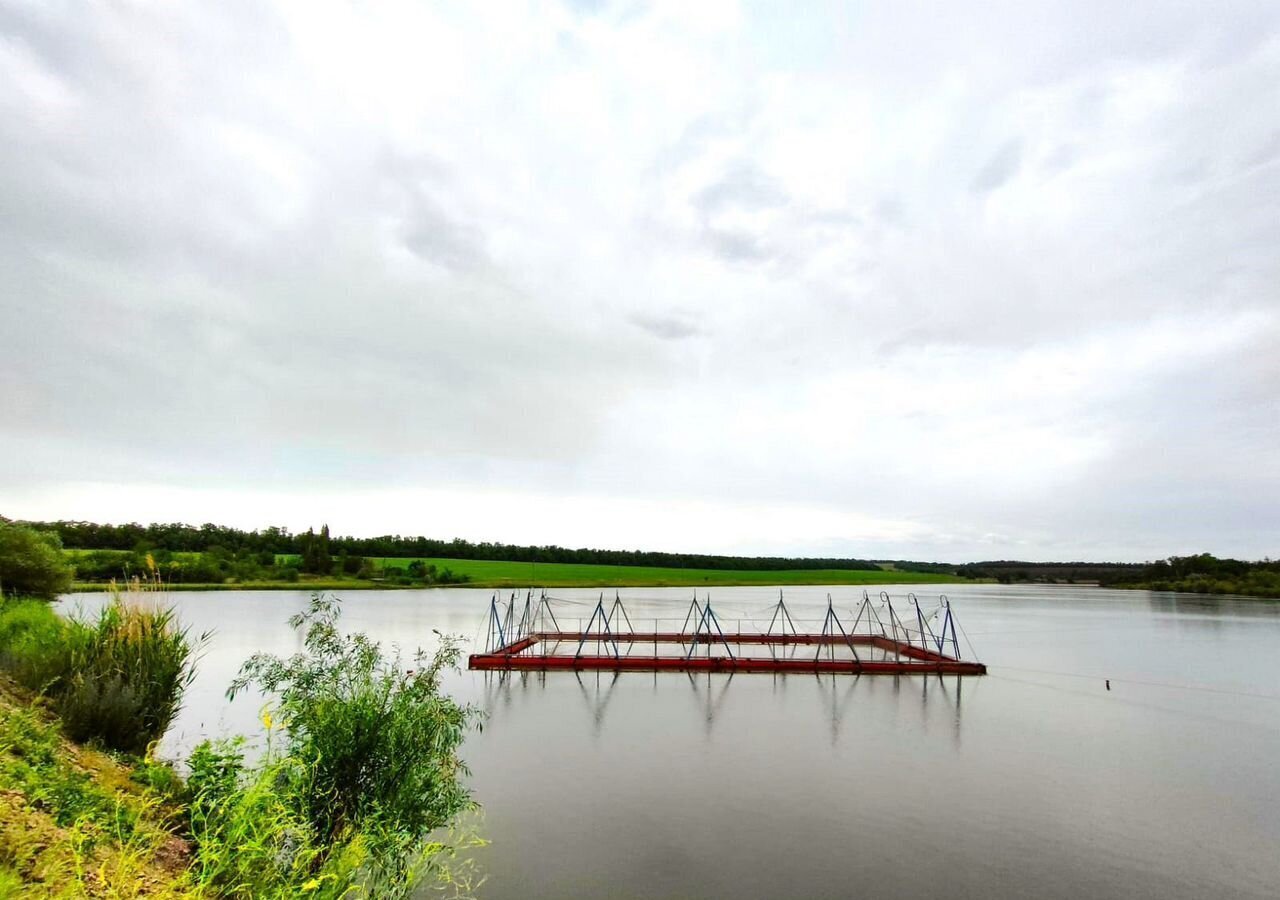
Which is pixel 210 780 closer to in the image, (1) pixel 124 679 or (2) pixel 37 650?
(1) pixel 124 679

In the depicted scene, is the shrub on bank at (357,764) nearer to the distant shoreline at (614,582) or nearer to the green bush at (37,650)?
the green bush at (37,650)

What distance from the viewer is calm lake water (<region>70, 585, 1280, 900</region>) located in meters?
9.94

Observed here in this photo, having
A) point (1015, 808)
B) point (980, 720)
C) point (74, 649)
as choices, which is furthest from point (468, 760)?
point (980, 720)

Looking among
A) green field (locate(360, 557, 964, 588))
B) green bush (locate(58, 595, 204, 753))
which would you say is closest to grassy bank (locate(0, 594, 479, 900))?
green bush (locate(58, 595, 204, 753))

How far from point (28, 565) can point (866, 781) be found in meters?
24.0

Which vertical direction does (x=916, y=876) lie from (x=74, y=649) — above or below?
below

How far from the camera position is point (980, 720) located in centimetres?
2070

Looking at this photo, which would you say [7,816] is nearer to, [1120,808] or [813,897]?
[813,897]

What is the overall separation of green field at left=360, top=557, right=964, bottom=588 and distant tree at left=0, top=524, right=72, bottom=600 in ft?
207

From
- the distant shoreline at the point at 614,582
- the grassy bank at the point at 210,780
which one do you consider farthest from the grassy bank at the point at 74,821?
the distant shoreline at the point at 614,582

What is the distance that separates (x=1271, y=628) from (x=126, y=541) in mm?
121890

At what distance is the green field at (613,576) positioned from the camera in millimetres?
96562

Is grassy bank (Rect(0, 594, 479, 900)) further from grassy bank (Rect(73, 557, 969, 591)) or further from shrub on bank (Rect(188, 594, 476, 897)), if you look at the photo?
grassy bank (Rect(73, 557, 969, 591))

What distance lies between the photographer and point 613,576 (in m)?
110
